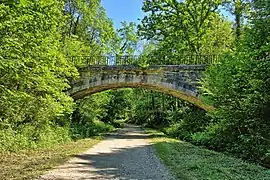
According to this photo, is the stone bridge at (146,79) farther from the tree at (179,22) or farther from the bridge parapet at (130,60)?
the tree at (179,22)

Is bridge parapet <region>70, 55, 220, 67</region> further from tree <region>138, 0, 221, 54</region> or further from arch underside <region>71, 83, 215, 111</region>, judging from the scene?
tree <region>138, 0, 221, 54</region>

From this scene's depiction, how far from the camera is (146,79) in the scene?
74.5 ft

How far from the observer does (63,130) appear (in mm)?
17906

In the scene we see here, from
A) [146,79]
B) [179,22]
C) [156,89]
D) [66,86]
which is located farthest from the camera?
[179,22]

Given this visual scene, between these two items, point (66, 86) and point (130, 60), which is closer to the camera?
point (66, 86)

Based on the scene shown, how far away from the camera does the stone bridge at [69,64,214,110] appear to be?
70.1 ft

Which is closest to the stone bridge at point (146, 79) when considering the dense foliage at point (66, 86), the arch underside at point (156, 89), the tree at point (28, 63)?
the arch underside at point (156, 89)

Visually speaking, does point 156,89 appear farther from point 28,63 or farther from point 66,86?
point 28,63

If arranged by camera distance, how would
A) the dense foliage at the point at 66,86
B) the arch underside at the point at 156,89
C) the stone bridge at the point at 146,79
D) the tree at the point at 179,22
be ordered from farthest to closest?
the tree at the point at 179,22 < the arch underside at the point at 156,89 < the stone bridge at the point at 146,79 < the dense foliage at the point at 66,86

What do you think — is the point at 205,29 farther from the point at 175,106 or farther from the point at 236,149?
the point at 236,149

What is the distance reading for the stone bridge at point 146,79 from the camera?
21.4m

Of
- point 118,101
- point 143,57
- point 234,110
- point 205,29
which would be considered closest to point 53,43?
point 234,110

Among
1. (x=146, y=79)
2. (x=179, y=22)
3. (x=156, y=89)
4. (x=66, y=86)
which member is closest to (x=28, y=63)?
(x=66, y=86)

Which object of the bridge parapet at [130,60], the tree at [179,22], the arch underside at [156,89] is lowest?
the arch underside at [156,89]
